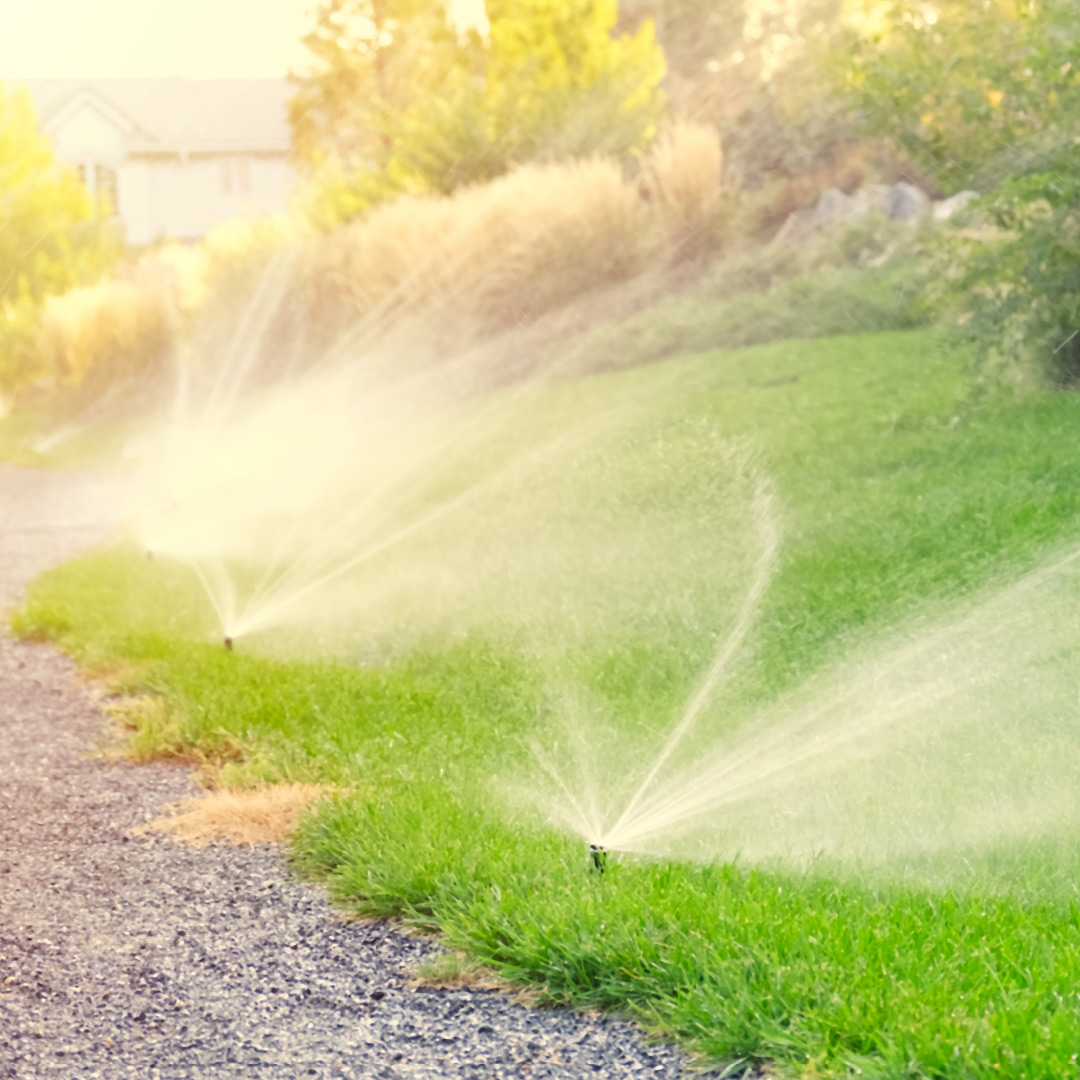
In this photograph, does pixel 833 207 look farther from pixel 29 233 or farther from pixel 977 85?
pixel 29 233

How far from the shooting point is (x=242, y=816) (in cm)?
514

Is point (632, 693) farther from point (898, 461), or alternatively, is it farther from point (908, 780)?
point (898, 461)

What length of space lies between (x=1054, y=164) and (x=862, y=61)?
1585 millimetres

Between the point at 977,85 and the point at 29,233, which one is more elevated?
the point at 977,85

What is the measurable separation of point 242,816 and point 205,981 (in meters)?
1.34

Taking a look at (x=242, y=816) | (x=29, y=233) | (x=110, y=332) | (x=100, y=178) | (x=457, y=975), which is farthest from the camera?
(x=100, y=178)

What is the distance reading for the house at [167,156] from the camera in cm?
3897

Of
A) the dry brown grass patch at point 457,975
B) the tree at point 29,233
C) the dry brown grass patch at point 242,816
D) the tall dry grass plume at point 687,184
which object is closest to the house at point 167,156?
the tree at point 29,233

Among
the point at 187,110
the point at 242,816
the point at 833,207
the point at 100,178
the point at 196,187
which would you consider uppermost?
the point at 187,110

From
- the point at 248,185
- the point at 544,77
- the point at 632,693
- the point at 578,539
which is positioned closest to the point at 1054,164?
the point at 578,539

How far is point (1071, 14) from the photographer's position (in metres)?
9.50

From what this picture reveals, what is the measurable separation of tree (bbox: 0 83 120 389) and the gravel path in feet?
77.2

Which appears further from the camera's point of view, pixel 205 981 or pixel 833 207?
pixel 833 207

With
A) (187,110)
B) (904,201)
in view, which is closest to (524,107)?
(904,201)
